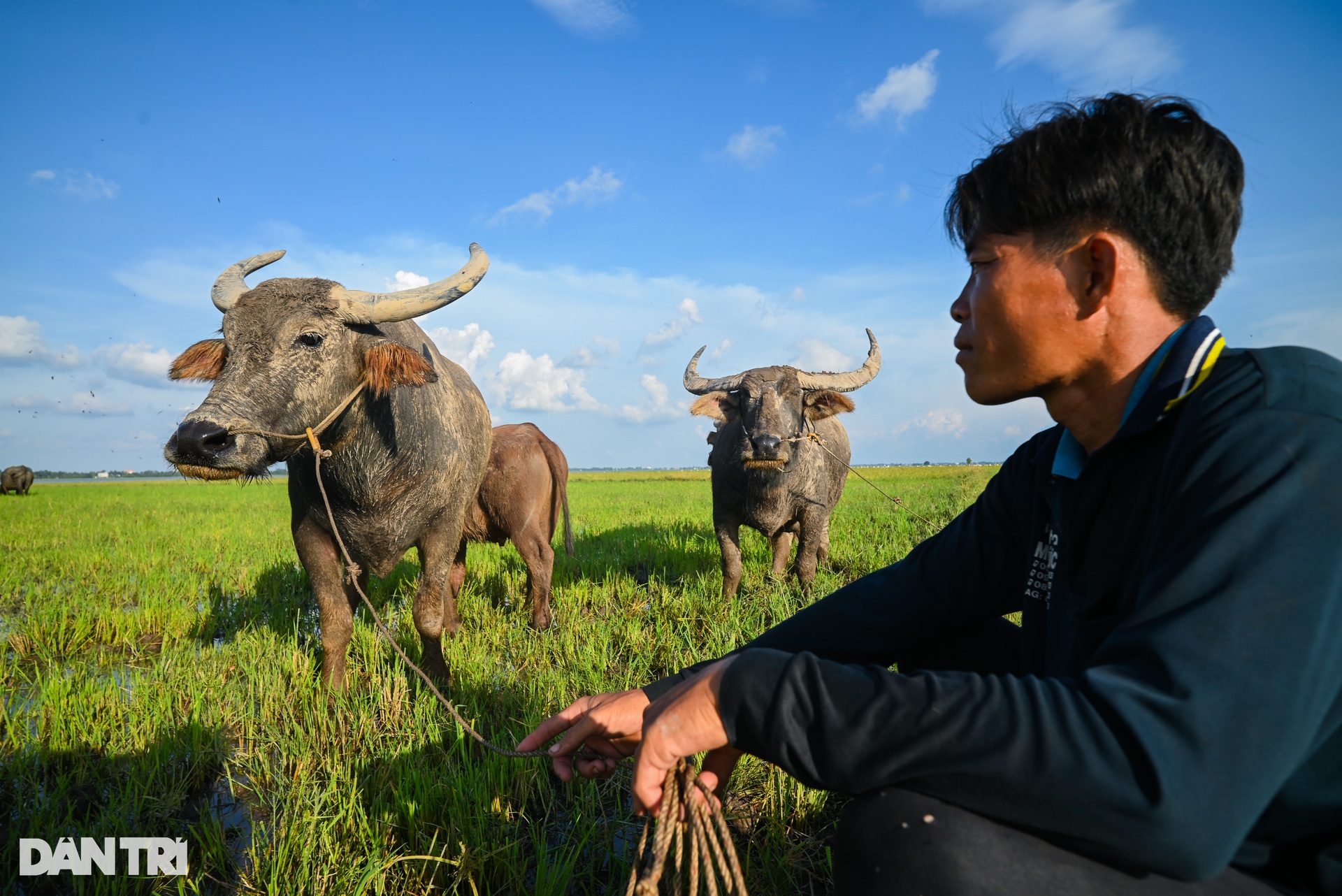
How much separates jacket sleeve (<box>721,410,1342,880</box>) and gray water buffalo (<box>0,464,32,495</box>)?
31.3m

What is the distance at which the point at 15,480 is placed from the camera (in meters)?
22.9

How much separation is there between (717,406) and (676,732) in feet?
15.0

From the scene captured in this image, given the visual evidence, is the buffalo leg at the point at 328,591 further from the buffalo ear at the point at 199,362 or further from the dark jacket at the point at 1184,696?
the dark jacket at the point at 1184,696

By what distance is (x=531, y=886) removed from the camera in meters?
1.80

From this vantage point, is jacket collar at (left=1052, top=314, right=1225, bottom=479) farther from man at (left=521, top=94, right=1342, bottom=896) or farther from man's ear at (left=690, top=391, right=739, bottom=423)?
Answer: man's ear at (left=690, top=391, right=739, bottom=423)

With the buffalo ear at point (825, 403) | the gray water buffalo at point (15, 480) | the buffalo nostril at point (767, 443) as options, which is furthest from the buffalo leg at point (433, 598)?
the gray water buffalo at point (15, 480)

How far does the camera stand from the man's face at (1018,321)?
1248 mm

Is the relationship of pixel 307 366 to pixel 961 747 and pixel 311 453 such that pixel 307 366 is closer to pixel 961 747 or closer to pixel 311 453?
pixel 311 453

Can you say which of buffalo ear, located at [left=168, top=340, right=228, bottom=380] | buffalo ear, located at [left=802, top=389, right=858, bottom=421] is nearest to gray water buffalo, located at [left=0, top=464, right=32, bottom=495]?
buffalo ear, located at [left=168, top=340, right=228, bottom=380]

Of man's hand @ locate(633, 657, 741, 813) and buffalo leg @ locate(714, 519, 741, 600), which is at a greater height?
man's hand @ locate(633, 657, 741, 813)

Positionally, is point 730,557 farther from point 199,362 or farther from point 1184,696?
point 1184,696

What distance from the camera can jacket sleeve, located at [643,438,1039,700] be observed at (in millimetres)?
1595

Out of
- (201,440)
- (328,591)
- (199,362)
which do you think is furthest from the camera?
(328,591)

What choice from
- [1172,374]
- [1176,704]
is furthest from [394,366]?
[1176,704]
